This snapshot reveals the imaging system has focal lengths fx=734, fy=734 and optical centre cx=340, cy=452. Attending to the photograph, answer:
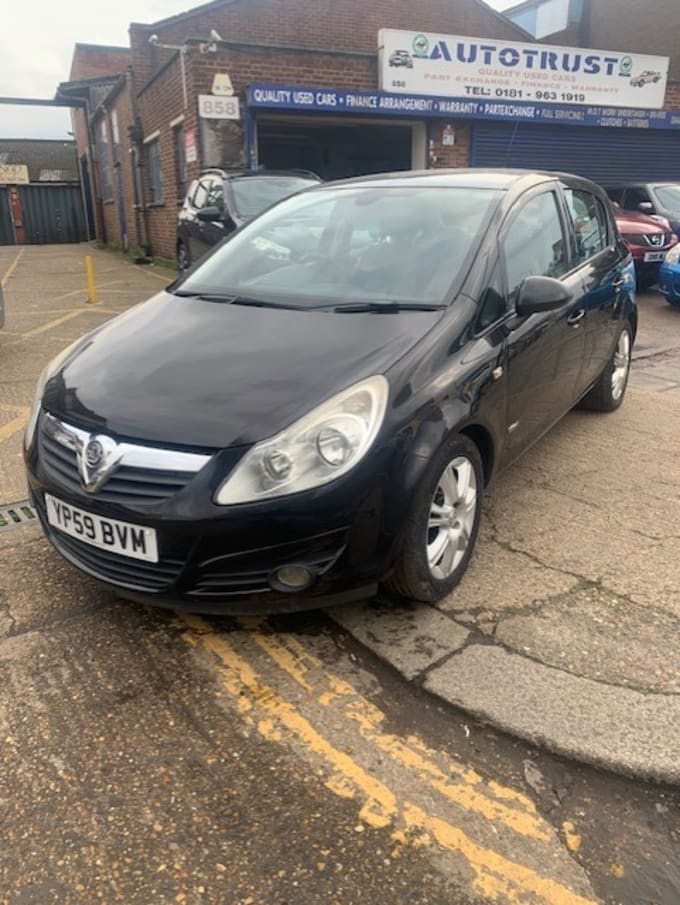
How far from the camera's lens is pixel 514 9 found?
93.2ft

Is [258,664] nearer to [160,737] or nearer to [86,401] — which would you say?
[160,737]

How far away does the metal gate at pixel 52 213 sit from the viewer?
106ft

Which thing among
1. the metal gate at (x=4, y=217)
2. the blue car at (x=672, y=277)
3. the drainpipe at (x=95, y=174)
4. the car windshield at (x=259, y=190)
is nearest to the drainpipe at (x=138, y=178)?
the car windshield at (x=259, y=190)

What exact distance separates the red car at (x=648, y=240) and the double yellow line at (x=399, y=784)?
Result: 32.2ft

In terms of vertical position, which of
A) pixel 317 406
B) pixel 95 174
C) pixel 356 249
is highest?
pixel 95 174

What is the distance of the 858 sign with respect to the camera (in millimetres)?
12250

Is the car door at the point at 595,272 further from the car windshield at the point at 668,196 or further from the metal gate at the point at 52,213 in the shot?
the metal gate at the point at 52,213

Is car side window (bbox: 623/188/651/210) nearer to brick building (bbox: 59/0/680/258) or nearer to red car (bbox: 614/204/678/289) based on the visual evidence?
red car (bbox: 614/204/678/289)

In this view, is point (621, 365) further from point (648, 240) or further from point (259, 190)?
point (259, 190)

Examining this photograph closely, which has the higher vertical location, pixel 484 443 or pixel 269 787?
pixel 484 443

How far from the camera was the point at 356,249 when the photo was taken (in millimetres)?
3461

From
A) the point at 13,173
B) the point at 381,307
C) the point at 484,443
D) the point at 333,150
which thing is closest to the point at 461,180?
the point at 381,307

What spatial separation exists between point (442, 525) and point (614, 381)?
2981 millimetres

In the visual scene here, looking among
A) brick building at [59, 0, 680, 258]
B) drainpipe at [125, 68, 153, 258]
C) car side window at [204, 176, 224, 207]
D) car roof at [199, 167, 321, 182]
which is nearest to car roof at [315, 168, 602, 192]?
car side window at [204, 176, 224, 207]
